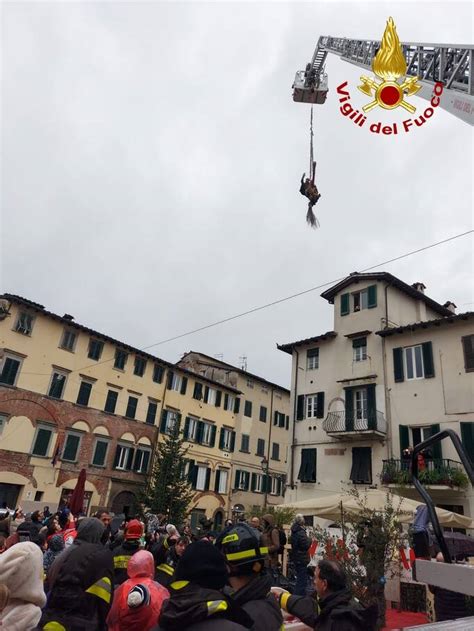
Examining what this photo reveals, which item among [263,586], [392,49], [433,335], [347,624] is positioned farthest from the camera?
[433,335]

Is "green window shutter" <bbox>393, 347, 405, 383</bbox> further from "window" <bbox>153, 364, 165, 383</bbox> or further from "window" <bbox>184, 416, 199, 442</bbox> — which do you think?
"window" <bbox>184, 416, 199, 442</bbox>

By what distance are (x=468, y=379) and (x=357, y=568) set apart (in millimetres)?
14398

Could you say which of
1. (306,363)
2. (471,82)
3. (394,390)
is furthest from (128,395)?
(471,82)

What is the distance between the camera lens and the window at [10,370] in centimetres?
2448

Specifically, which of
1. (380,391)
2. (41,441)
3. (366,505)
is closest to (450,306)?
(380,391)

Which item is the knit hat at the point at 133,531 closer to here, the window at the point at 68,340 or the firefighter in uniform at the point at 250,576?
the firefighter in uniform at the point at 250,576

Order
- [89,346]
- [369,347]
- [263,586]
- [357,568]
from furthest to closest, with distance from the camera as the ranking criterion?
[89,346], [369,347], [357,568], [263,586]

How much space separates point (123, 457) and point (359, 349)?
16786 millimetres

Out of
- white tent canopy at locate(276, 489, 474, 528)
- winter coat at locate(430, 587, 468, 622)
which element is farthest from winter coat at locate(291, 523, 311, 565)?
winter coat at locate(430, 587, 468, 622)

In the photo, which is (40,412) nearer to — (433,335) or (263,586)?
(433,335)

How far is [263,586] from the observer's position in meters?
2.65

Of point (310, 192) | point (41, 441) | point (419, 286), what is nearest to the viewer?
point (310, 192)

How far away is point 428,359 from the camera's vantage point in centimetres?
2114

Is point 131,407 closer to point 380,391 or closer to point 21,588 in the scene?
point 380,391
